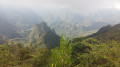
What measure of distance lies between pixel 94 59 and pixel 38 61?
4.99 m

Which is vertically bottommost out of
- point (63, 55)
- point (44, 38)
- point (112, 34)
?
point (44, 38)

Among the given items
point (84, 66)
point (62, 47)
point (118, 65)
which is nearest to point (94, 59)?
point (84, 66)

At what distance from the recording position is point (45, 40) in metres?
98.4

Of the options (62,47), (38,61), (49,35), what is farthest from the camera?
(49,35)

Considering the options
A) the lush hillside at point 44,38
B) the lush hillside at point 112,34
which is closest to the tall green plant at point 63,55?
the lush hillside at point 112,34

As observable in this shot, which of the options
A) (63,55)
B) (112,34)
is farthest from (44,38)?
(63,55)

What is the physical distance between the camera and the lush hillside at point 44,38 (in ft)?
300

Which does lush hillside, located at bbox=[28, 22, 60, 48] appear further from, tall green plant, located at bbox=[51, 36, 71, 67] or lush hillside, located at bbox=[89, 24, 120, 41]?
tall green plant, located at bbox=[51, 36, 71, 67]

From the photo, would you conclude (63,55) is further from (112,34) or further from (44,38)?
(44,38)

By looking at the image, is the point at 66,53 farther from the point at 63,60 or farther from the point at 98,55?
the point at 98,55

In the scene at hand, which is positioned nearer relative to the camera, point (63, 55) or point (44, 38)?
point (63, 55)

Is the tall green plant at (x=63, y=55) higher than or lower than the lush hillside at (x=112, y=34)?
higher

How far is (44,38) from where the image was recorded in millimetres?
101062

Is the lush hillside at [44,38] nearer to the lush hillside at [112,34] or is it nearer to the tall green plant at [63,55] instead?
the lush hillside at [112,34]
